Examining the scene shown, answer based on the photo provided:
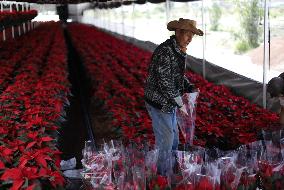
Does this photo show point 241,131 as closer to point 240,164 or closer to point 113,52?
point 240,164

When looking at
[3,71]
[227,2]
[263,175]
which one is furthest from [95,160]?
[227,2]

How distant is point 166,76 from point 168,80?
4 centimetres

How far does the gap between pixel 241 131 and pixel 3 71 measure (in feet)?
14.4

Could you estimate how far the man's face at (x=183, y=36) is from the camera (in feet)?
11.7

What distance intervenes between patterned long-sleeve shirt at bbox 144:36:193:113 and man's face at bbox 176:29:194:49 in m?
0.05

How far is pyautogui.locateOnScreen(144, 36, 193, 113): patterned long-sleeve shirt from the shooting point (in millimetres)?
3629

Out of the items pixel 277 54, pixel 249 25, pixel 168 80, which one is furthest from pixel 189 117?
pixel 249 25

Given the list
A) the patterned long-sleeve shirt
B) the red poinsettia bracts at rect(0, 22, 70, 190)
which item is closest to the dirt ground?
the red poinsettia bracts at rect(0, 22, 70, 190)

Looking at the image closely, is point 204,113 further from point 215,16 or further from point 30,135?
point 215,16

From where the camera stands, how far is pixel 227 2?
31.7 ft

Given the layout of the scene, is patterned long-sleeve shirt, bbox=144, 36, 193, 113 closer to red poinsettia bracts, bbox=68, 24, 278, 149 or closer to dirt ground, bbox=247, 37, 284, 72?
red poinsettia bracts, bbox=68, 24, 278, 149

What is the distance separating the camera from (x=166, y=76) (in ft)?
11.9

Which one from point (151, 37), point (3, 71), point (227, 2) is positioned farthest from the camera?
point (151, 37)

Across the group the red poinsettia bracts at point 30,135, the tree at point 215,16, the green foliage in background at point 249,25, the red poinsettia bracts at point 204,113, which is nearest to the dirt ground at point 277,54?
the green foliage in background at point 249,25
